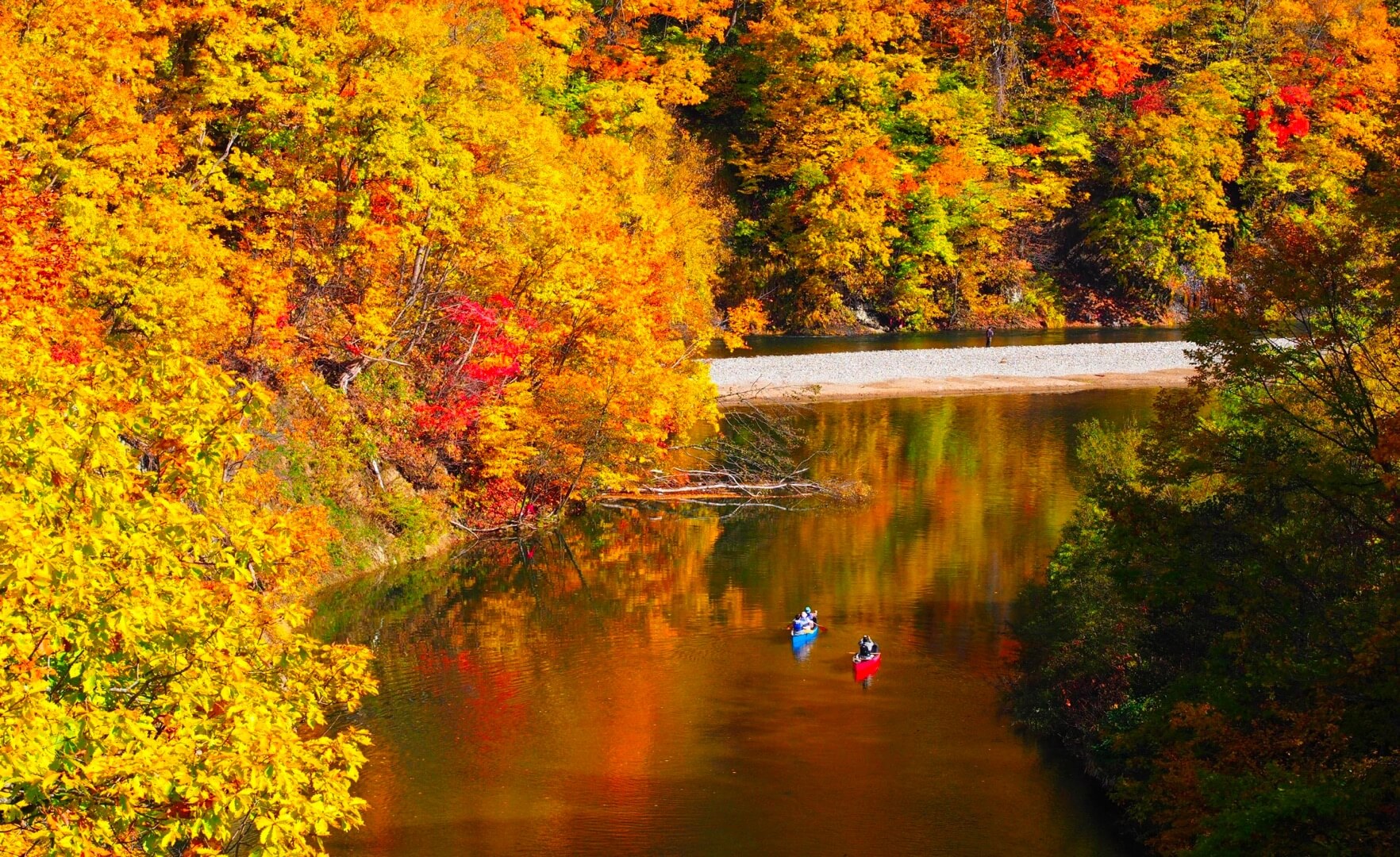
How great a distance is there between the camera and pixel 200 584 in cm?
1266

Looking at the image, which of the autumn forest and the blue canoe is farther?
the blue canoe

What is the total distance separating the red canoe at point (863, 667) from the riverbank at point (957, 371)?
3223 centimetres

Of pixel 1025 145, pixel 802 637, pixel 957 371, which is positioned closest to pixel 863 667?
pixel 802 637

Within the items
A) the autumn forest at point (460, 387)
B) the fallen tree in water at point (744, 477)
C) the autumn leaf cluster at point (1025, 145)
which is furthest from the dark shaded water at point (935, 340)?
the fallen tree in water at point (744, 477)

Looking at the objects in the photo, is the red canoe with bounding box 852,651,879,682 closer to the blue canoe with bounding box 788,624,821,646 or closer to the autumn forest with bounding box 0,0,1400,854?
the blue canoe with bounding box 788,624,821,646

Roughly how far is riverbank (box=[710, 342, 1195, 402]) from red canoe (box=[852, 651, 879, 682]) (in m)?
32.2

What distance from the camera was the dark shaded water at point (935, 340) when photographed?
233 feet

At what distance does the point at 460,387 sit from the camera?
3797 cm

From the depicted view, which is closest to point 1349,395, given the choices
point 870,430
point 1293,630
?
point 1293,630

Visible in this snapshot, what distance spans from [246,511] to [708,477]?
28996mm

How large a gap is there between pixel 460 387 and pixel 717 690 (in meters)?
15.4

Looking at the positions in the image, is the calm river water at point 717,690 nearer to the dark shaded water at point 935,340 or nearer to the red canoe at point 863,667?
the red canoe at point 863,667

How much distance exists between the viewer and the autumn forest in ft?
37.4

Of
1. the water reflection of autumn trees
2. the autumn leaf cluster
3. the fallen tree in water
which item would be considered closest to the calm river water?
the water reflection of autumn trees
